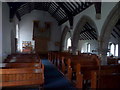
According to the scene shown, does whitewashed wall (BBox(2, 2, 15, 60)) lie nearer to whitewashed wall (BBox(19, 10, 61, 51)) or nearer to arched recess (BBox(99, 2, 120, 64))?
arched recess (BBox(99, 2, 120, 64))

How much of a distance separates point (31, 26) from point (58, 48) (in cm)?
386

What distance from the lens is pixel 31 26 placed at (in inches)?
581

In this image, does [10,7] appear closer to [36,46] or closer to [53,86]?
[53,86]

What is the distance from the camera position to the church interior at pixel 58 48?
3680 millimetres

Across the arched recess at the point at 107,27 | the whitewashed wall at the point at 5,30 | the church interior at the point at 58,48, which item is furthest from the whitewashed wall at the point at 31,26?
the arched recess at the point at 107,27

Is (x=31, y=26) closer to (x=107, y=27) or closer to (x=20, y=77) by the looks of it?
(x=107, y=27)

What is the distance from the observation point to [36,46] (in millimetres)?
14695

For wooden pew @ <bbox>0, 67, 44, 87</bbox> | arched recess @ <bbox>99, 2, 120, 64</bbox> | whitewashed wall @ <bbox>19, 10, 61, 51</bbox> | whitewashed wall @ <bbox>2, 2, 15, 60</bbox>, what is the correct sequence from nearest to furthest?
wooden pew @ <bbox>0, 67, 44, 87</bbox>
arched recess @ <bbox>99, 2, 120, 64</bbox>
whitewashed wall @ <bbox>2, 2, 15, 60</bbox>
whitewashed wall @ <bbox>19, 10, 61, 51</bbox>

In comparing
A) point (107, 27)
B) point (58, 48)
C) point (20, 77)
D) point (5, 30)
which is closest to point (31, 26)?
point (58, 48)

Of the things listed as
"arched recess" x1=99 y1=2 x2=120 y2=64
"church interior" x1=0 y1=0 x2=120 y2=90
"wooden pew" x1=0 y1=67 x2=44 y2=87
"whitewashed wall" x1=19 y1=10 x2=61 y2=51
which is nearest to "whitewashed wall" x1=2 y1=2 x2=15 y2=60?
"church interior" x1=0 y1=0 x2=120 y2=90

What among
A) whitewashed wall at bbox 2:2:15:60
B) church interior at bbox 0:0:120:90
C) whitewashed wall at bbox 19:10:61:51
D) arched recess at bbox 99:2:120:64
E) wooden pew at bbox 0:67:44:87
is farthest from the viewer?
whitewashed wall at bbox 19:10:61:51

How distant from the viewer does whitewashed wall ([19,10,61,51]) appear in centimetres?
1458

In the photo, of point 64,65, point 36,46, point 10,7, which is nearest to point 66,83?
point 64,65

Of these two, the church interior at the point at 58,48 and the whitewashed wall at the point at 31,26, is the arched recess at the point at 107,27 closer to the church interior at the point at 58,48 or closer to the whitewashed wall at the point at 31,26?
the church interior at the point at 58,48
